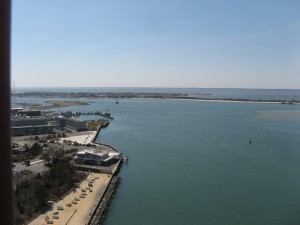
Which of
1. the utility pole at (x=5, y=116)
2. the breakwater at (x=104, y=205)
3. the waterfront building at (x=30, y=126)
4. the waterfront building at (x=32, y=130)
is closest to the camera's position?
the utility pole at (x=5, y=116)

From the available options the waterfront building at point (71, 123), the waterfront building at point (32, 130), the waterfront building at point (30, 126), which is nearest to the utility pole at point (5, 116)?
the waterfront building at point (30, 126)

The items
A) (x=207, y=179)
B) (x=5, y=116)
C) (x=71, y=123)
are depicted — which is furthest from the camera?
(x=71, y=123)

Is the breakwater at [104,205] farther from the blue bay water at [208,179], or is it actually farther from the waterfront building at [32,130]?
the waterfront building at [32,130]

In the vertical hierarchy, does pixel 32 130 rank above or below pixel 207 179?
above

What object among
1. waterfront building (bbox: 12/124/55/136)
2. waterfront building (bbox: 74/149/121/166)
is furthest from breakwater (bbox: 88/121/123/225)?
waterfront building (bbox: 12/124/55/136)

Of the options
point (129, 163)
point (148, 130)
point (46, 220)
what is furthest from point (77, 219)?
point (148, 130)

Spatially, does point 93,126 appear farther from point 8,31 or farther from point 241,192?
point 8,31

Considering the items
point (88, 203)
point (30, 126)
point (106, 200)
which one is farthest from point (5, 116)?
point (30, 126)

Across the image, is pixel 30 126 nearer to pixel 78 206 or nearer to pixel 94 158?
pixel 94 158
